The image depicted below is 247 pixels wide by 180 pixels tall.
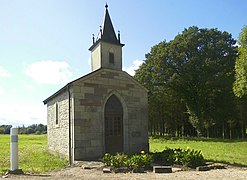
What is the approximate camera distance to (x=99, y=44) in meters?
17.5

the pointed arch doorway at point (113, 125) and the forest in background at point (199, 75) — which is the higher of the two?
the forest in background at point (199, 75)

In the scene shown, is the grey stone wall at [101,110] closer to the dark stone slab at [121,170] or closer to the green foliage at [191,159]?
the dark stone slab at [121,170]

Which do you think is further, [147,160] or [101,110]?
[101,110]

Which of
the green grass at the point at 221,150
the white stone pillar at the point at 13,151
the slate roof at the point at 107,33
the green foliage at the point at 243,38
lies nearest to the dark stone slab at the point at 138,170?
the white stone pillar at the point at 13,151

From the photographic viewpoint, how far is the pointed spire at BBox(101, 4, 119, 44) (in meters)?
17.9

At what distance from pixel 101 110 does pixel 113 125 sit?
1437mm

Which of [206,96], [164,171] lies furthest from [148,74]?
[164,171]

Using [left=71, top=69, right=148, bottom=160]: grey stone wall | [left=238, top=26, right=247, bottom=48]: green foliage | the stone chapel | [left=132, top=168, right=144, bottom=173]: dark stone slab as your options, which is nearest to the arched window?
the stone chapel

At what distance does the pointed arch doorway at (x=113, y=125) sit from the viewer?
52.3 feet

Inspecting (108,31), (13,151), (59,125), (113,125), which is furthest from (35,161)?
(108,31)

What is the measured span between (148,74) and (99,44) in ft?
56.1

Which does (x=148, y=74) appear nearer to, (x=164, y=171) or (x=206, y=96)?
(x=206, y=96)

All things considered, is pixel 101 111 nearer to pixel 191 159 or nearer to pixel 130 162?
pixel 130 162

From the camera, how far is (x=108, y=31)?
60.3 ft
